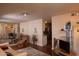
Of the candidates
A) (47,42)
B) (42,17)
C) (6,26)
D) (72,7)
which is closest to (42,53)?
(47,42)

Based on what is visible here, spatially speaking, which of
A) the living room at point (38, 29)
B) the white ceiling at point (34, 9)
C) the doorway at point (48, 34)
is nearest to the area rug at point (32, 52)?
the living room at point (38, 29)

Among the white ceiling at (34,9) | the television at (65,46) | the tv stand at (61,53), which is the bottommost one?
the tv stand at (61,53)

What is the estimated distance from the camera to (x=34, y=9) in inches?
71.1

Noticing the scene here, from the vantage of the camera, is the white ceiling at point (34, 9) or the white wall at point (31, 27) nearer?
the white ceiling at point (34, 9)

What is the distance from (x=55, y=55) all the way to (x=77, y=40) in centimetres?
44

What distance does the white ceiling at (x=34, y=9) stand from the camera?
1.77 m

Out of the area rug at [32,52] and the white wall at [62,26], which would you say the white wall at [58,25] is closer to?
the white wall at [62,26]

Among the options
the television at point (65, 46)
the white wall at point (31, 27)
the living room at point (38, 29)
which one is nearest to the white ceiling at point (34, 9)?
the living room at point (38, 29)

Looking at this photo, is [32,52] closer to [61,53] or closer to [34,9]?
[61,53]

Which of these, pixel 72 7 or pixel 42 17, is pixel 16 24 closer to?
pixel 42 17

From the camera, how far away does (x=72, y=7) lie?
5.79 feet

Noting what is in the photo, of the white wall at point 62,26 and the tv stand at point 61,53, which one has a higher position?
the white wall at point 62,26

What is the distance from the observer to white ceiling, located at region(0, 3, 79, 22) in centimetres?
177

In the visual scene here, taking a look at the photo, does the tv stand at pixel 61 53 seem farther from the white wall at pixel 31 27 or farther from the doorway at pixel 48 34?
the white wall at pixel 31 27
